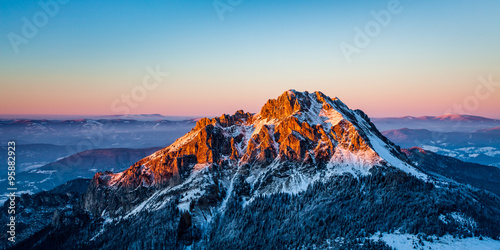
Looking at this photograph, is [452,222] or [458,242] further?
[452,222]

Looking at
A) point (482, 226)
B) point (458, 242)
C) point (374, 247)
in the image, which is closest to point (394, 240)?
point (374, 247)

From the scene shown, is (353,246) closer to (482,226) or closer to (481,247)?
(481,247)

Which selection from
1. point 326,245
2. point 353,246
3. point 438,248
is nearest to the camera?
point 438,248

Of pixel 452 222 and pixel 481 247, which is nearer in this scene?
pixel 481 247

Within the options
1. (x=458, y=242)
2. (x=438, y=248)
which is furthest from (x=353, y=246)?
(x=458, y=242)

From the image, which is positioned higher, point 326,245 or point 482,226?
point 482,226

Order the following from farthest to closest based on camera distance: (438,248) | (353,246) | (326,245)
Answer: (326,245) → (353,246) → (438,248)

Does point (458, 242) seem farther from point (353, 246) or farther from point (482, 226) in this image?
point (353, 246)

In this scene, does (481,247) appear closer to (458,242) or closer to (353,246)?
(458,242)
